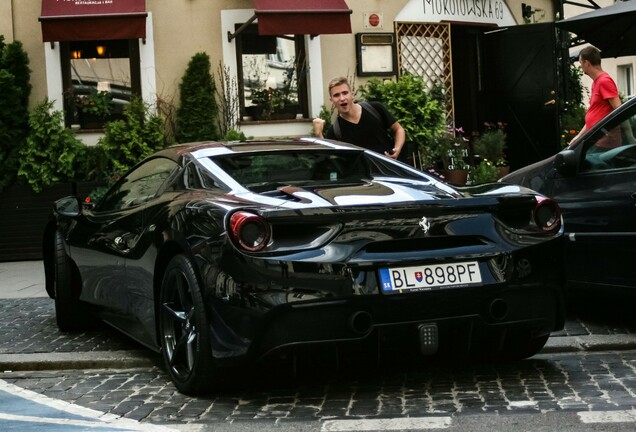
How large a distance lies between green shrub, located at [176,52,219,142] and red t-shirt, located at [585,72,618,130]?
6532mm

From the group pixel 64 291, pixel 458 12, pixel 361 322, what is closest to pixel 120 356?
pixel 64 291

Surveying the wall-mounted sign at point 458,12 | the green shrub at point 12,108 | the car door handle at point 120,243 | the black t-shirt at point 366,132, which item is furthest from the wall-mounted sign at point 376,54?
the car door handle at point 120,243

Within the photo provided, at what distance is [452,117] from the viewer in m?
18.5

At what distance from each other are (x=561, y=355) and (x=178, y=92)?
9.97m

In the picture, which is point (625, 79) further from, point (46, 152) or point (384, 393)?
point (384, 393)

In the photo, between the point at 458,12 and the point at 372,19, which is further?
the point at 458,12

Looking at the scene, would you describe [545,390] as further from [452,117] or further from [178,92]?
[452,117]

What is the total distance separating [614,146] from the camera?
8.19 metres

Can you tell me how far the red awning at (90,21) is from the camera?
15.1 m

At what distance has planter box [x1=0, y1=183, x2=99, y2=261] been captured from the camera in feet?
50.7

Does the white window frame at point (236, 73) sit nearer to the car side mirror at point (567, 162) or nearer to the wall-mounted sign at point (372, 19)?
the wall-mounted sign at point (372, 19)

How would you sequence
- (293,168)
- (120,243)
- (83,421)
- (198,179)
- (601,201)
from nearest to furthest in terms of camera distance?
(83,421)
(198,179)
(293,168)
(120,243)
(601,201)

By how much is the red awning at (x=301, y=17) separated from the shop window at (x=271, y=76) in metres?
1.10

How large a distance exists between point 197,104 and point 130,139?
3.57ft
